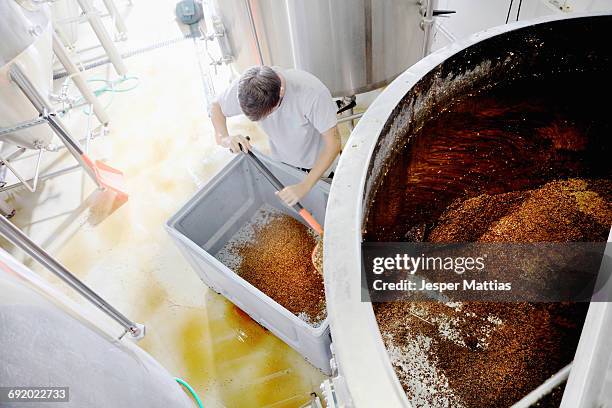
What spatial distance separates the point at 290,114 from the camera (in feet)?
5.51

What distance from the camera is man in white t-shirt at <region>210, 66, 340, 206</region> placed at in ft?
4.85

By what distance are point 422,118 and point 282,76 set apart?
727 millimetres

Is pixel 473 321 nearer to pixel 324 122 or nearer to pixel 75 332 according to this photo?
pixel 75 332

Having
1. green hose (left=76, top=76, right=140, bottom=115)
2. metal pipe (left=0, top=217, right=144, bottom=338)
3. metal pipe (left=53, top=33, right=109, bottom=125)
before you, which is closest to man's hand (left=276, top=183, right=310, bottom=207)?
metal pipe (left=0, top=217, right=144, bottom=338)

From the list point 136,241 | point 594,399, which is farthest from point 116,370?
point 136,241

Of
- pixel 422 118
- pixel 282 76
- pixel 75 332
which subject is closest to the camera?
pixel 75 332

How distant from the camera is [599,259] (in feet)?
3.21

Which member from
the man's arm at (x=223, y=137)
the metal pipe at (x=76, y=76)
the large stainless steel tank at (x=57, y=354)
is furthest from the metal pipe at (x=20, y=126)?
the large stainless steel tank at (x=57, y=354)

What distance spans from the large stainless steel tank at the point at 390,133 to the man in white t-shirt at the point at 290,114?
63 centimetres

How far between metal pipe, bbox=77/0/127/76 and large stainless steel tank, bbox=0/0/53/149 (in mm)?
545

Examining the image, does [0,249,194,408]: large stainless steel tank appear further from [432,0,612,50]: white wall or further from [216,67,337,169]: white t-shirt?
[432,0,612,50]: white wall

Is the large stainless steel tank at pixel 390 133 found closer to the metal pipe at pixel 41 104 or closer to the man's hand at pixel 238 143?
the man's hand at pixel 238 143

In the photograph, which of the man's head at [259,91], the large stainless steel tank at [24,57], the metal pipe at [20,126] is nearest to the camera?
the man's head at [259,91]

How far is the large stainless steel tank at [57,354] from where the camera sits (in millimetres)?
498
